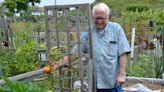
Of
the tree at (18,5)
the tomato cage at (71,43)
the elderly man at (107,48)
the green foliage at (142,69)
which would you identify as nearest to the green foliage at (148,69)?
the green foliage at (142,69)

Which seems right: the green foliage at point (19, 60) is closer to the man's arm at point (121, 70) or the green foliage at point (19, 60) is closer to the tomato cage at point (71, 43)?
the tomato cage at point (71, 43)

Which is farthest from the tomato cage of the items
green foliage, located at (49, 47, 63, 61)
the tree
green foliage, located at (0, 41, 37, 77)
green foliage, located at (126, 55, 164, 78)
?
the tree

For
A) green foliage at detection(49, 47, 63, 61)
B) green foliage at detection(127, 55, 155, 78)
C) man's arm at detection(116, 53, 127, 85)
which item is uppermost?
green foliage at detection(49, 47, 63, 61)

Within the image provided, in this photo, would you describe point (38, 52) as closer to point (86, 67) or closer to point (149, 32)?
point (86, 67)

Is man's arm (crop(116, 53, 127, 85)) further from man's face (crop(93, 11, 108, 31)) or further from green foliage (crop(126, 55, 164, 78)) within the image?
green foliage (crop(126, 55, 164, 78))

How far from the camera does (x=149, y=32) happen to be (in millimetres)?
13062

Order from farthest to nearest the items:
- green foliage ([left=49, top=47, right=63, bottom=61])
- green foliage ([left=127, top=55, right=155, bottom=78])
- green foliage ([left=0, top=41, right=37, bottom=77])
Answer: green foliage ([left=127, top=55, right=155, bottom=78]) → green foliage ([left=0, top=41, right=37, bottom=77]) → green foliage ([left=49, top=47, right=63, bottom=61])

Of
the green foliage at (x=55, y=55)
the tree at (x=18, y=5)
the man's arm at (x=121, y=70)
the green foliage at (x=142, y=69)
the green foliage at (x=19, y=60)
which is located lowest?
the green foliage at (x=142, y=69)

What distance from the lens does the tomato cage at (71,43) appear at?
4.22 meters

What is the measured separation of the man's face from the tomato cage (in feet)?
0.36

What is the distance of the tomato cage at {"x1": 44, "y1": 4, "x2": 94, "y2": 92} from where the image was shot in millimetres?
4223

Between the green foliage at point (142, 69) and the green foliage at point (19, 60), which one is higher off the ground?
the green foliage at point (19, 60)

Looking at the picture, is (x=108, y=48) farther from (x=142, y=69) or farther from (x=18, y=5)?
(x=18, y=5)

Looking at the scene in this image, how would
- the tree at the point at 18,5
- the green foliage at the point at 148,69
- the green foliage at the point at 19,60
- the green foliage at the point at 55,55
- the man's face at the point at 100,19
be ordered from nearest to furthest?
the man's face at the point at 100,19 → the green foliage at the point at 55,55 → the green foliage at the point at 19,60 → the green foliage at the point at 148,69 → the tree at the point at 18,5
